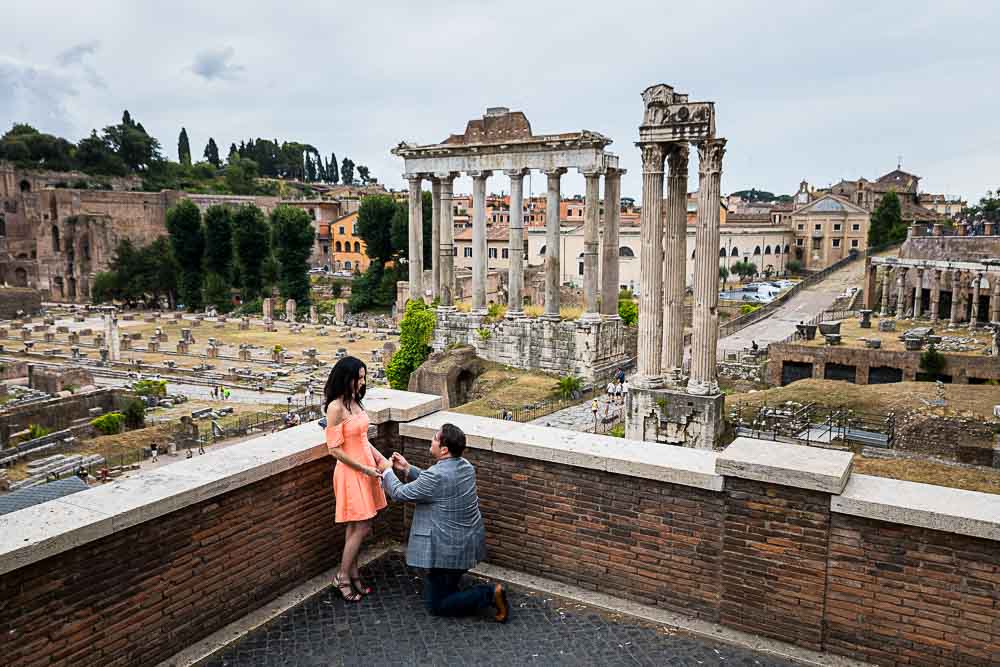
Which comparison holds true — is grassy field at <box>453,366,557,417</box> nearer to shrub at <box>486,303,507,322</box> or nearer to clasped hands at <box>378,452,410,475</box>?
shrub at <box>486,303,507,322</box>

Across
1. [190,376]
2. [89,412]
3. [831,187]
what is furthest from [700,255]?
[831,187]

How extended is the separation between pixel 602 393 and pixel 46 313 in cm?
5785

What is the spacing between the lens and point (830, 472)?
4914 millimetres

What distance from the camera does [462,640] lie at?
17.2 ft

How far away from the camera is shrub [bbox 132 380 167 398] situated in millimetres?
31281

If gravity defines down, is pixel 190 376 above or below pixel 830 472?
below

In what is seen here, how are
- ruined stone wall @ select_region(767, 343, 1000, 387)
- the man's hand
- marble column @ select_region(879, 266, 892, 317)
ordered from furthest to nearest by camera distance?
1. marble column @ select_region(879, 266, 892, 317)
2. ruined stone wall @ select_region(767, 343, 1000, 387)
3. the man's hand

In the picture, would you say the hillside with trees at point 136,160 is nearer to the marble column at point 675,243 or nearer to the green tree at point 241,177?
the green tree at point 241,177

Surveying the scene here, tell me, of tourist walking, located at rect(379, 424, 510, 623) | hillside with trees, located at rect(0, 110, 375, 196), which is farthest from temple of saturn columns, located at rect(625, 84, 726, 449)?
hillside with trees, located at rect(0, 110, 375, 196)

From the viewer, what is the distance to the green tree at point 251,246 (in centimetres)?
6556

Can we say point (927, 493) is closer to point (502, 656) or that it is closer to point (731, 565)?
point (731, 565)

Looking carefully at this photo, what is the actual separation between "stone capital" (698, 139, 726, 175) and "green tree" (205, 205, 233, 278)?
2247 inches

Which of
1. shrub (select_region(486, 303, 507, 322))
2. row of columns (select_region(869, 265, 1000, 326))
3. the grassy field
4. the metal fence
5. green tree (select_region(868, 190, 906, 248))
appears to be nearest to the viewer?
the metal fence

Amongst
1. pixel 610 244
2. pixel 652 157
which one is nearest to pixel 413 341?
pixel 610 244
